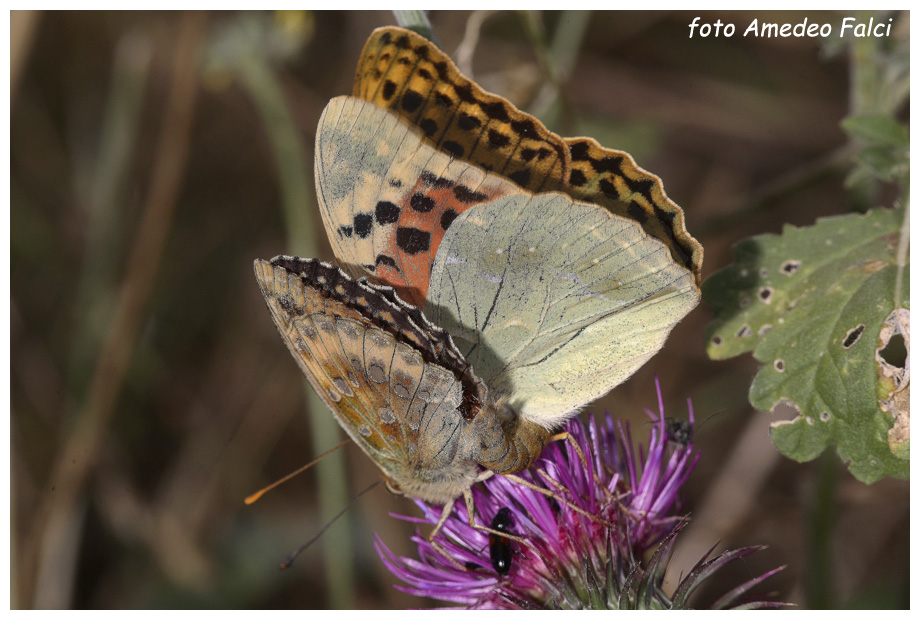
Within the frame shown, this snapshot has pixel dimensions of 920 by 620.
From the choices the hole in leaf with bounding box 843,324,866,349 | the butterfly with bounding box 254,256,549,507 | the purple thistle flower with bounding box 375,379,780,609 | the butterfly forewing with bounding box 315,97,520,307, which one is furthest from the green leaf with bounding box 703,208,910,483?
the butterfly forewing with bounding box 315,97,520,307

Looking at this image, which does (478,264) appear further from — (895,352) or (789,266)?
(895,352)

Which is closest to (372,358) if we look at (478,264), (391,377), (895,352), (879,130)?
(391,377)

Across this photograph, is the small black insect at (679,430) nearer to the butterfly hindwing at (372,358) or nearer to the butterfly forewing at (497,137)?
the butterfly forewing at (497,137)

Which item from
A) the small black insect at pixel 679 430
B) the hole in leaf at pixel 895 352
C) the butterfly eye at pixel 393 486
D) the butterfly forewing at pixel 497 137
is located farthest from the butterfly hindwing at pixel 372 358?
the hole in leaf at pixel 895 352

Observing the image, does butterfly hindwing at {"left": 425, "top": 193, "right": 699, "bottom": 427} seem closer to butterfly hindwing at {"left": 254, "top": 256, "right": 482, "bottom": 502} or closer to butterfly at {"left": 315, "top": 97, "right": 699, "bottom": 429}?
butterfly at {"left": 315, "top": 97, "right": 699, "bottom": 429}

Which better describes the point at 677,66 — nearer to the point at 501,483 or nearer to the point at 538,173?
the point at 538,173
